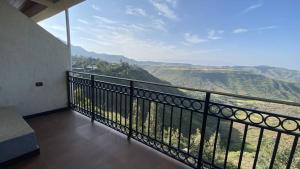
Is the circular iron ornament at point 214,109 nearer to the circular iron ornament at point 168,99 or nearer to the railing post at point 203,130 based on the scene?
the railing post at point 203,130

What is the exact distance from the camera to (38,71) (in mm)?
3406

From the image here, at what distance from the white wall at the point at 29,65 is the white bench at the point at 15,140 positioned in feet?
3.48

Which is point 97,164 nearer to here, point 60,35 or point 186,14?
point 60,35

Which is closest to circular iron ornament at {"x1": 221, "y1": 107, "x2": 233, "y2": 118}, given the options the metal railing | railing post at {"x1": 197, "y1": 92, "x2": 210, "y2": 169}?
the metal railing

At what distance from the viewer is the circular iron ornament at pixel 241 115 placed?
151 cm

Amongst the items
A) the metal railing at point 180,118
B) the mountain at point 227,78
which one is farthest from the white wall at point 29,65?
the mountain at point 227,78

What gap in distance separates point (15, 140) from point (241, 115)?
103 inches

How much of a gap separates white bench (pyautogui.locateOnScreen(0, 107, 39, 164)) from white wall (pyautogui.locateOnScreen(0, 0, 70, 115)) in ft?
3.48

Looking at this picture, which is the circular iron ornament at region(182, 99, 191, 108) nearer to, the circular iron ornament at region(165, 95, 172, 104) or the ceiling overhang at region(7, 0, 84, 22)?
the circular iron ornament at region(165, 95, 172, 104)

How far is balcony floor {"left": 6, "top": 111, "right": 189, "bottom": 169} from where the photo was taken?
79.2 inches

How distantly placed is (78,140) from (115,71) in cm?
1323

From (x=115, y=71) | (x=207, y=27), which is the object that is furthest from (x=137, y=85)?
(x=207, y=27)

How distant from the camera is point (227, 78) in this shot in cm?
2300

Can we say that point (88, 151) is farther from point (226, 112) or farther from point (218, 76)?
point (218, 76)
